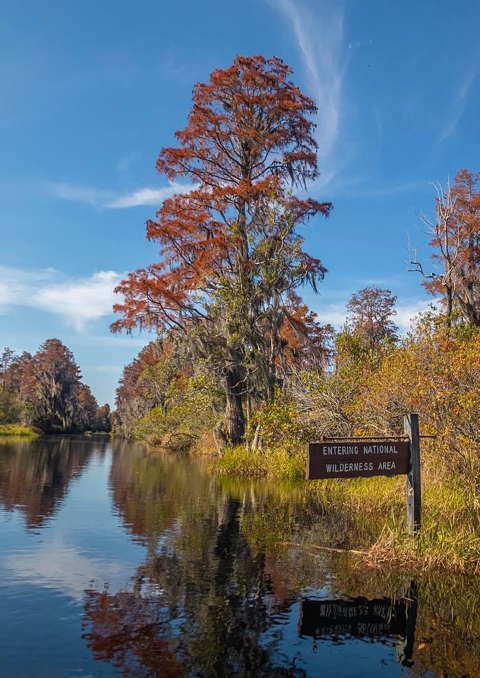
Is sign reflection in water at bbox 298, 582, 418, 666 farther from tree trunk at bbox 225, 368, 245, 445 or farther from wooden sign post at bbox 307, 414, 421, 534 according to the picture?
tree trunk at bbox 225, 368, 245, 445

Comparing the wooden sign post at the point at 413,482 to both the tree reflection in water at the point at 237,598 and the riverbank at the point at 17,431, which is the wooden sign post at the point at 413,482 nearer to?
the tree reflection in water at the point at 237,598

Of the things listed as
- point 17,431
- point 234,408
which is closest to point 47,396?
point 17,431

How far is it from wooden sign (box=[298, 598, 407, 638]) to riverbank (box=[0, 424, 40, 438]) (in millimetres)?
56720

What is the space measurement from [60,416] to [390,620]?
74.9 m

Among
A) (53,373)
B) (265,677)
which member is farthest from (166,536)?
(53,373)

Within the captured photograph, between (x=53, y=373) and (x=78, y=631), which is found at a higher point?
(x=53, y=373)

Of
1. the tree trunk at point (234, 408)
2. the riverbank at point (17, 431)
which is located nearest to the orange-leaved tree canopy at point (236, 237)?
the tree trunk at point (234, 408)

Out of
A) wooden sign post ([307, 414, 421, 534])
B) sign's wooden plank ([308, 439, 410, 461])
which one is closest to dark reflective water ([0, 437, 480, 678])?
wooden sign post ([307, 414, 421, 534])

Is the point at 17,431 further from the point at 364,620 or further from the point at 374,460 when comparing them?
the point at 364,620

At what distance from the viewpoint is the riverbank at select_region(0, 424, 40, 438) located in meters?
58.0

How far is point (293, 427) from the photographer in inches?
674

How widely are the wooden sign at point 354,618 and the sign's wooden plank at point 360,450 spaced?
1.97m

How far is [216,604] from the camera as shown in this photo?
6094 mm

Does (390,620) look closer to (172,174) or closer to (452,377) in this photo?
(452,377)
